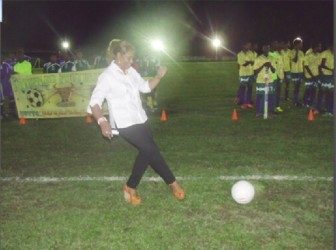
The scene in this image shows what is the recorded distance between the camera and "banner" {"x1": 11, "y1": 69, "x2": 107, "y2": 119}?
14.3 metres

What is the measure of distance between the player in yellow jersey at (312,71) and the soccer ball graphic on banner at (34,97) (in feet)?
28.3

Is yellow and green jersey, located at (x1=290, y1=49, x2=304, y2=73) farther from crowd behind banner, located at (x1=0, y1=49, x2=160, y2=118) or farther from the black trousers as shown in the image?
the black trousers

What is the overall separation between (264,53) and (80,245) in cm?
996

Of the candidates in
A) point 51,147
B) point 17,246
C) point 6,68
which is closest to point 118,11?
point 6,68

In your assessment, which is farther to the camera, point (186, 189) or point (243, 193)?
point (186, 189)

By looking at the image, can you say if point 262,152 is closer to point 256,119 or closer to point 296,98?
point 256,119

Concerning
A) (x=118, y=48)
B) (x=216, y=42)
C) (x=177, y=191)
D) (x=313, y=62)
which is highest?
(x=118, y=48)

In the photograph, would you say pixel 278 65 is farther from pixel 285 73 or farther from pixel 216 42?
pixel 216 42

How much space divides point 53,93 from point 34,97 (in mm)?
615

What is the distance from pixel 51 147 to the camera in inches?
398

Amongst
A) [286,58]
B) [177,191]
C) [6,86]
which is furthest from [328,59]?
[6,86]

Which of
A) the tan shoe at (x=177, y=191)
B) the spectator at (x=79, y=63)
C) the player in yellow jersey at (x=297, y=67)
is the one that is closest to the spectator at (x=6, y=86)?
the spectator at (x=79, y=63)

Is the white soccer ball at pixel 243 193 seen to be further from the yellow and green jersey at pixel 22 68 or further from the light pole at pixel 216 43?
the light pole at pixel 216 43

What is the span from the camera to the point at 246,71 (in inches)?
635
